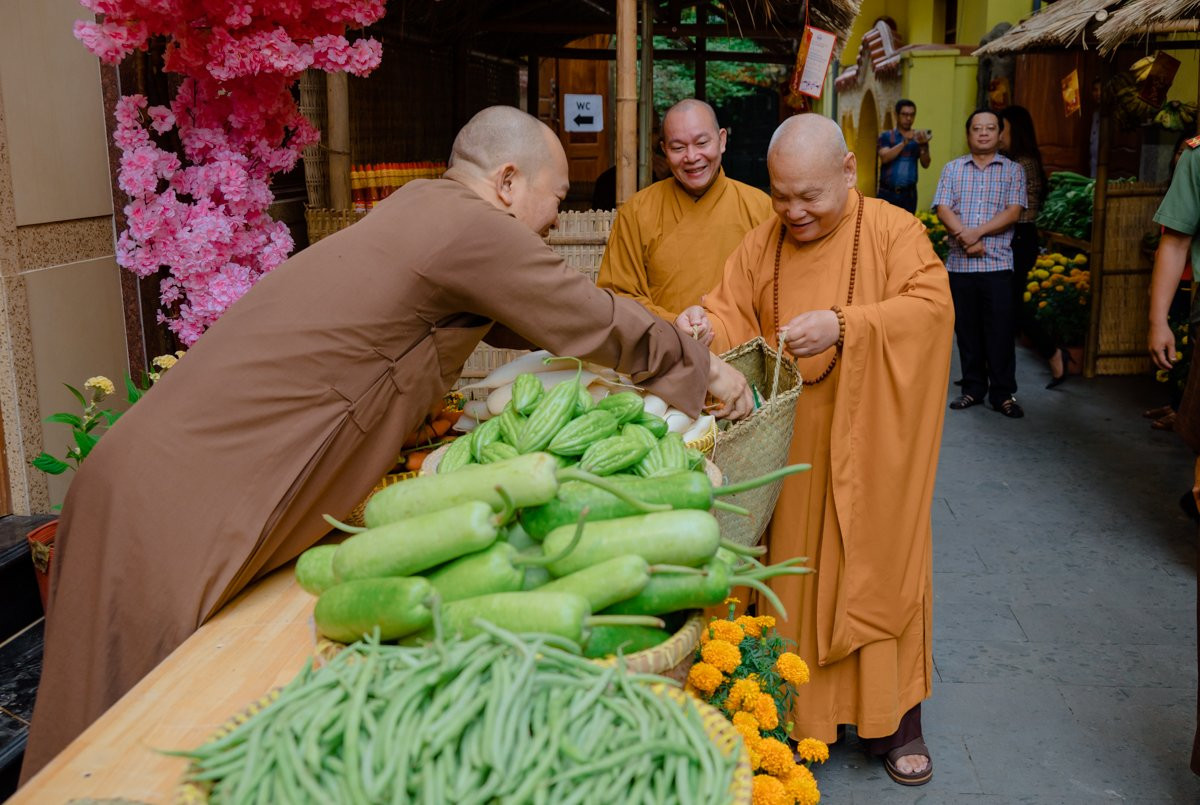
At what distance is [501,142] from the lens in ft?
7.80

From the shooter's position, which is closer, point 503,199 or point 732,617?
point 503,199

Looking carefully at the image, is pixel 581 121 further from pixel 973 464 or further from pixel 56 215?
pixel 56 215

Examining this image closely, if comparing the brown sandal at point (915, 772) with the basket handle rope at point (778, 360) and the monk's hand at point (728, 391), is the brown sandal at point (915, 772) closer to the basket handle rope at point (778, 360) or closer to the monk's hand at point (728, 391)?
the basket handle rope at point (778, 360)

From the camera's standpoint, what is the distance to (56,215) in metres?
3.70

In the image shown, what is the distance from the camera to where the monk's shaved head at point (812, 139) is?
312cm

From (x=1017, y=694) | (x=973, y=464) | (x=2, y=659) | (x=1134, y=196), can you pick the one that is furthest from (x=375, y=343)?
(x=1134, y=196)

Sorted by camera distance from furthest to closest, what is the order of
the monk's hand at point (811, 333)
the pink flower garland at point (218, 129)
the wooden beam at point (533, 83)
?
the wooden beam at point (533, 83) → the pink flower garland at point (218, 129) → the monk's hand at point (811, 333)

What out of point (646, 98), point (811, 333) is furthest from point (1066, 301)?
point (811, 333)

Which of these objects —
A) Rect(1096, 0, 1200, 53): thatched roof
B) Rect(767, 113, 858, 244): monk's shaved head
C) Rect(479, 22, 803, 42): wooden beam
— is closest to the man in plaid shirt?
Rect(1096, 0, 1200, 53): thatched roof

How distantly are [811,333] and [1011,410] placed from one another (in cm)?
569

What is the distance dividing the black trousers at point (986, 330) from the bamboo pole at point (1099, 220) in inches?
40.3

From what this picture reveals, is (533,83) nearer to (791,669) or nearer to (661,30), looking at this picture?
(661,30)

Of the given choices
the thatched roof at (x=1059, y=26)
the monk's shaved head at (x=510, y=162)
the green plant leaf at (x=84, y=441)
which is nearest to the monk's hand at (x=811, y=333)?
the monk's shaved head at (x=510, y=162)

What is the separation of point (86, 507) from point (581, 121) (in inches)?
232
